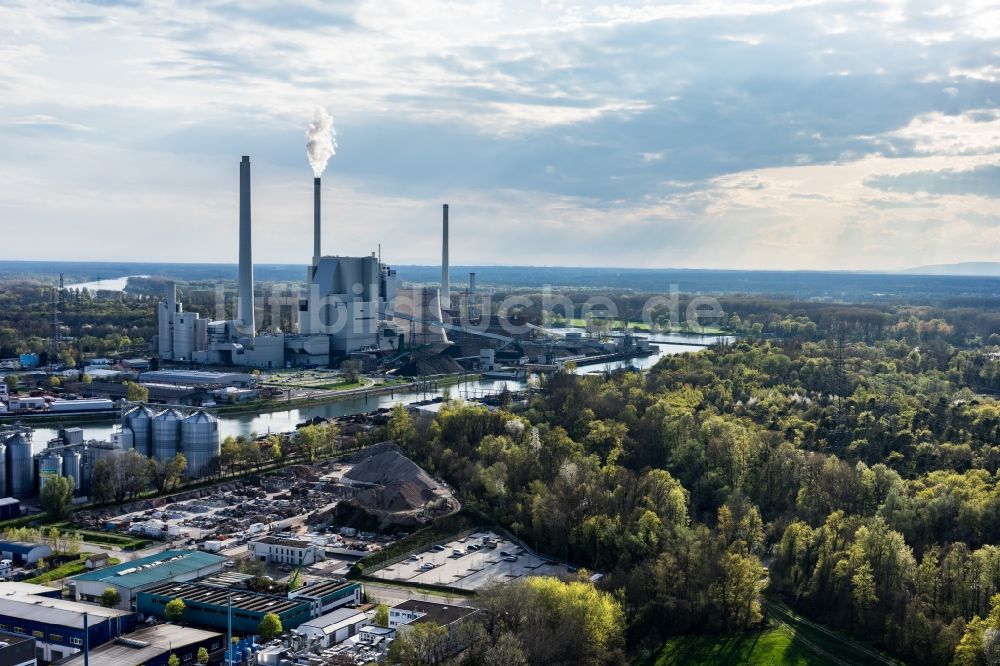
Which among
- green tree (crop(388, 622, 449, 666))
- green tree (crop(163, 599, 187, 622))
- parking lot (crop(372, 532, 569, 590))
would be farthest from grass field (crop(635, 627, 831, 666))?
green tree (crop(163, 599, 187, 622))

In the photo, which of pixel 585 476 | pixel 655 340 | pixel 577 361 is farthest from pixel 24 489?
pixel 655 340

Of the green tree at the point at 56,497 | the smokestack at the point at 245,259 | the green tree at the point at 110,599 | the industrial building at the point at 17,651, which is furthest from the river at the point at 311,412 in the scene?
the industrial building at the point at 17,651

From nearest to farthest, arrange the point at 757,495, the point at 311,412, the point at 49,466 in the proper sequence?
the point at 757,495, the point at 49,466, the point at 311,412

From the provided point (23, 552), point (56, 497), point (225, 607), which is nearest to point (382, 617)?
point (225, 607)

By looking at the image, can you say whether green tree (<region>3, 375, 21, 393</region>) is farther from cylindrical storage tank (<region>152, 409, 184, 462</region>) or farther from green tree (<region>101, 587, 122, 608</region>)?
green tree (<region>101, 587, 122, 608</region>)

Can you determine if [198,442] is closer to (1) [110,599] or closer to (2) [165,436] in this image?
(2) [165,436]

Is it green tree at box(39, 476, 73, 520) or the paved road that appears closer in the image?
the paved road
